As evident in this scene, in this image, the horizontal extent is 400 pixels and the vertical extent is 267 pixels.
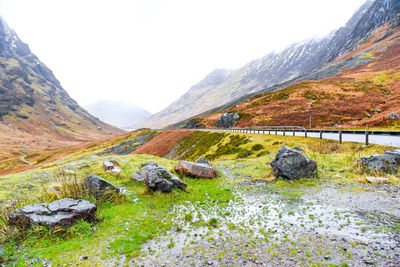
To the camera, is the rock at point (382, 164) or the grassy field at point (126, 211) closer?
the grassy field at point (126, 211)

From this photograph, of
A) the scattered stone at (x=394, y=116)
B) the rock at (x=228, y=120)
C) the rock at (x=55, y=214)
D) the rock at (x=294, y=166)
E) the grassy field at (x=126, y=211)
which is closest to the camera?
the grassy field at (x=126, y=211)

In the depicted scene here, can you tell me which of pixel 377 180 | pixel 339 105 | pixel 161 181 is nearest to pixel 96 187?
pixel 161 181

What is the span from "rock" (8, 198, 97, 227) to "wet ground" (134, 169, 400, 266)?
12.3 feet

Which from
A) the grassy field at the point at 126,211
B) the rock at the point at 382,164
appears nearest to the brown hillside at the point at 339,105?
the rock at the point at 382,164

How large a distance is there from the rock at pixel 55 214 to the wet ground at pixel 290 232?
3739mm

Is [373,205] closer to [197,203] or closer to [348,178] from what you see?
[348,178]

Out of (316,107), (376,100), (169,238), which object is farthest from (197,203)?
(376,100)

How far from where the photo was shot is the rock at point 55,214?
823 cm

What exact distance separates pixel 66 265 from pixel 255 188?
36.1ft

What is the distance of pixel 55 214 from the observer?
8.66 meters

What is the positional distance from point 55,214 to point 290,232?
10282 millimetres

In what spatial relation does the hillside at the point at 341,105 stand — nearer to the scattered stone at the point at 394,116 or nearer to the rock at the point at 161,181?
the scattered stone at the point at 394,116

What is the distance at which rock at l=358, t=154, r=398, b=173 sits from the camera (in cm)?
1271

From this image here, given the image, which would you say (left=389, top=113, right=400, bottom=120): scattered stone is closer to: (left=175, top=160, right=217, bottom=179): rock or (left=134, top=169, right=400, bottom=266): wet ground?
(left=134, top=169, right=400, bottom=266): wet ground
